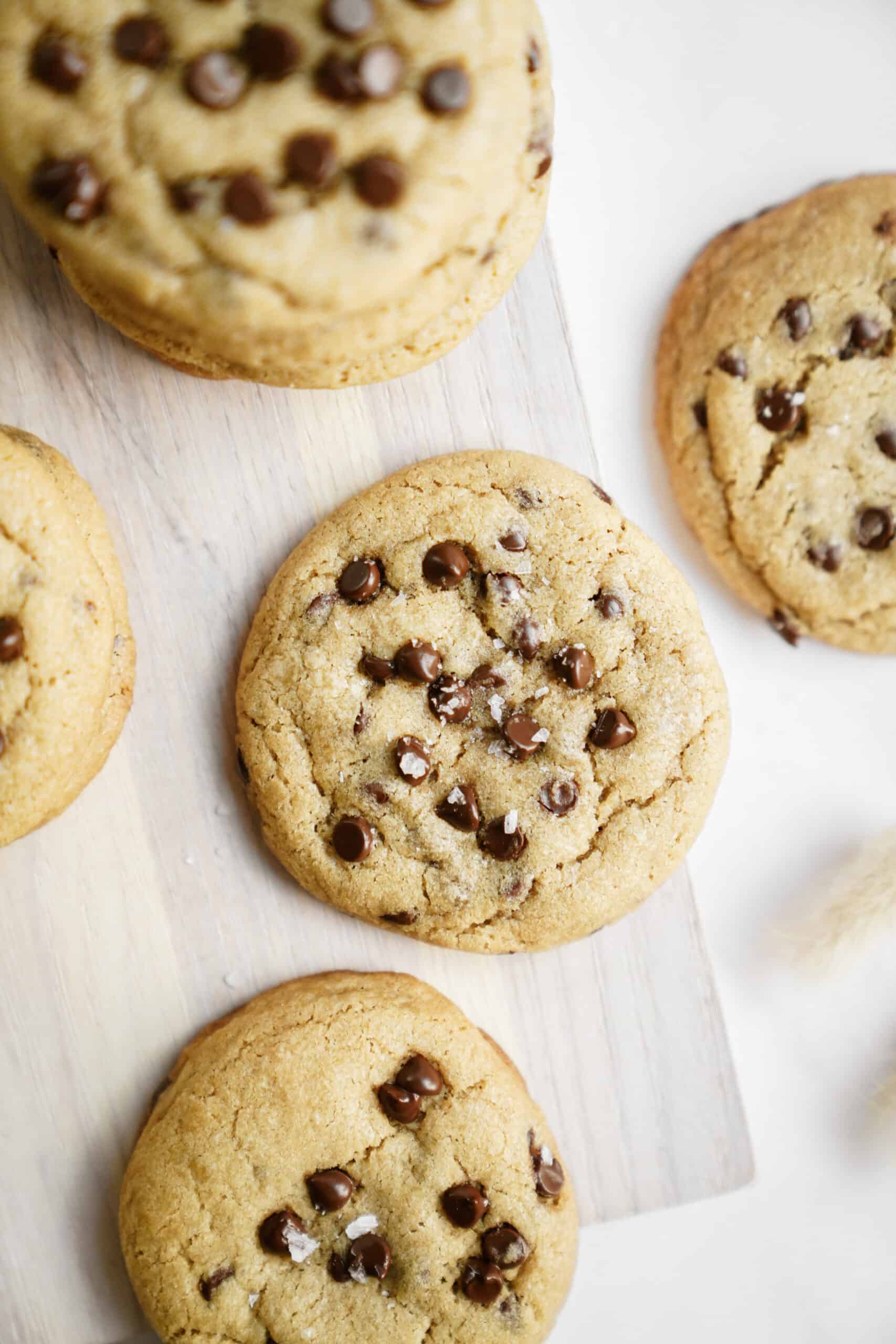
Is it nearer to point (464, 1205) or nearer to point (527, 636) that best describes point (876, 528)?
point (527, 636)

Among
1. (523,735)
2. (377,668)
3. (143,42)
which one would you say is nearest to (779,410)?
(523,735)

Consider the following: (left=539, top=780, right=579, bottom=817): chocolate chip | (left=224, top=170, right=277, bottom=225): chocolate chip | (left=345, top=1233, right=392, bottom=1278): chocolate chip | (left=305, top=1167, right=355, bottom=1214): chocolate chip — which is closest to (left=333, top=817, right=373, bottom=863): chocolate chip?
(left=539, top=780, right=579, bottom=817): chocolate chip

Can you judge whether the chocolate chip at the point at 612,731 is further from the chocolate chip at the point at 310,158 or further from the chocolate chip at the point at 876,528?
the chocolate chip at the point at 310,158

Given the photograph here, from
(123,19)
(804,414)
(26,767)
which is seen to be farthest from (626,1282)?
(123,19)

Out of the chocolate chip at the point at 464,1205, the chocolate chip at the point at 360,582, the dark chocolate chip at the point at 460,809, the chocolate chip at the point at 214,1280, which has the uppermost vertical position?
the chocolate chip at the point at 360,582

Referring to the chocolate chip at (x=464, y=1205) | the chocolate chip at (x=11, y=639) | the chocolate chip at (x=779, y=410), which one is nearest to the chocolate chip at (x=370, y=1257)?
the chocolate chip at (x=464, y=1205)
